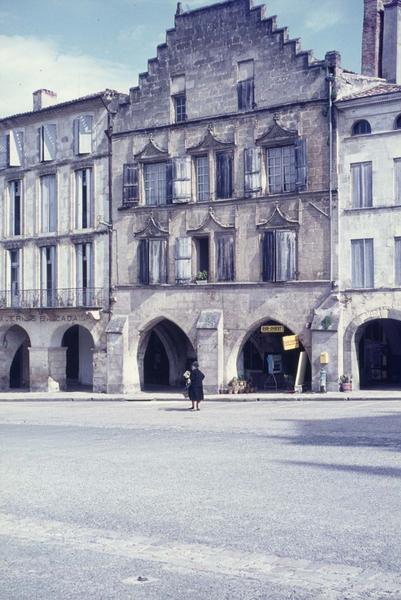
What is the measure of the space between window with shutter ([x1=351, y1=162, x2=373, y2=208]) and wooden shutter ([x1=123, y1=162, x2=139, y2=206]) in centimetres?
959

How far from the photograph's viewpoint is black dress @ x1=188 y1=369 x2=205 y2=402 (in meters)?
26.7

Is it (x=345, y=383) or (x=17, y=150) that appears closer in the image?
(x=345, y=383)

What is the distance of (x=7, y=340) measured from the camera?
139ft

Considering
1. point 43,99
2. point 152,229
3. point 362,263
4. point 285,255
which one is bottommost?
point 362,263

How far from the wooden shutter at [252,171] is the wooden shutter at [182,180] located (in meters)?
2.63

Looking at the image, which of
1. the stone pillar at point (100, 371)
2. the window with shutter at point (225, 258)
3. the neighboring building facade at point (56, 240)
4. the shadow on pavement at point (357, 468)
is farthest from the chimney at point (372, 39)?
the shadow on pavement at point (357, 468)

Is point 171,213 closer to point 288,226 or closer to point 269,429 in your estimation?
point 288,226

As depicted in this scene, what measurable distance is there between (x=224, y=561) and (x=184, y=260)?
89.5 feet

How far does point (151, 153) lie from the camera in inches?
1454

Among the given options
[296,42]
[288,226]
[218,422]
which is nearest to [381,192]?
[288,226]

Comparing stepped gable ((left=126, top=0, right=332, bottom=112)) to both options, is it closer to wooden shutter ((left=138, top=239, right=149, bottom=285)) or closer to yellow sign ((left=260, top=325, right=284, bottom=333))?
wooden shutter ((left=138, top=239, right=149, bottom=285))

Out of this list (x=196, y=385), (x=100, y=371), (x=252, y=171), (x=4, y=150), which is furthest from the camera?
(x=4, y=150)

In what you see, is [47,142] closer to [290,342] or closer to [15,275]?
[15,275]

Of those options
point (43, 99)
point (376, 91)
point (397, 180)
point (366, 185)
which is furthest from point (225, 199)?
point (43, 99)
